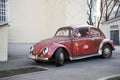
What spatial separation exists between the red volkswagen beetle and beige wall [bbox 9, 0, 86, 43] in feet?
10.5

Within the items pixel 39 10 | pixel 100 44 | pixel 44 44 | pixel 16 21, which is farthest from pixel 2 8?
pixel 100 44

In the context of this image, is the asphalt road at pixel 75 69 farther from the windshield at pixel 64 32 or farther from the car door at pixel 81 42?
the windshield at pixel 64 32

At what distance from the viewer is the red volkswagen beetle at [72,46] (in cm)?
1331

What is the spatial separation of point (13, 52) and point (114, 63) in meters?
6.17

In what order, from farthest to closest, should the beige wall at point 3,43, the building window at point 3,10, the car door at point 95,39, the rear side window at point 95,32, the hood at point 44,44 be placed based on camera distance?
the building window at point 3,10 < the rear side window at point 95,32 < the car door at point 95,39 < the beige wall at point 3,43 < the hood at point 44,44

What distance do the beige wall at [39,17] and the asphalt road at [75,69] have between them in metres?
2.13

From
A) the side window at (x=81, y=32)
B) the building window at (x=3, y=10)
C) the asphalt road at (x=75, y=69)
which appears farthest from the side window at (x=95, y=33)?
the building window at (x=3, y=10)

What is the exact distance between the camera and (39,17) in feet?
60.2

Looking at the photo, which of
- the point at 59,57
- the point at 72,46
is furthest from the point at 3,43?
the point at 72,46

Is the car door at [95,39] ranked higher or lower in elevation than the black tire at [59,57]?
higher

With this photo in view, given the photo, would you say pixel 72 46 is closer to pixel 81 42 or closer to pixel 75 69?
pixel 81 42

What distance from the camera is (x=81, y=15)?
19.3 meters

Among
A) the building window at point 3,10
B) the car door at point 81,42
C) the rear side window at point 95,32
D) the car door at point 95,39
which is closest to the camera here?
the car door at point 81,42

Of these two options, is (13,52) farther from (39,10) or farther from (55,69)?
(55,69)
